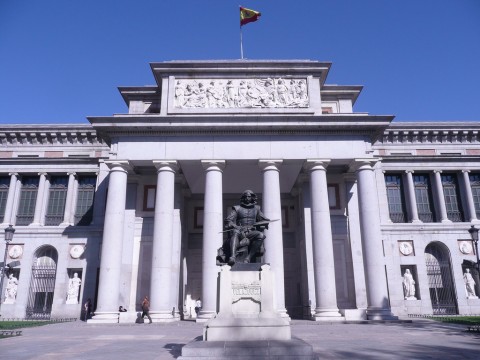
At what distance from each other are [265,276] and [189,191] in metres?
23.7

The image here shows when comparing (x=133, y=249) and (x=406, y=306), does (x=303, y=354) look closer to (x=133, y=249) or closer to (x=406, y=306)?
(x=133, y=249)

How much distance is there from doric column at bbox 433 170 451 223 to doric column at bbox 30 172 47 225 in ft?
121

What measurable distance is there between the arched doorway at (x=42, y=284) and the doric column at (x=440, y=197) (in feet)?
116

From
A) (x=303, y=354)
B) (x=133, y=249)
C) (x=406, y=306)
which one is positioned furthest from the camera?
(x=406, y=306)

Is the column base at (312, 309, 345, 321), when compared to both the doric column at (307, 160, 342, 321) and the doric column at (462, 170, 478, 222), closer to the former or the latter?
the doric column at (307, 160, 342, 321)

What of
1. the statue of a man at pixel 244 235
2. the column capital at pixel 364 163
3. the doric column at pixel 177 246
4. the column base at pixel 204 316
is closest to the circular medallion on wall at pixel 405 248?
the column capital at pixel 364 163

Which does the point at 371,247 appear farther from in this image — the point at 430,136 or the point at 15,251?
the point at 15,251

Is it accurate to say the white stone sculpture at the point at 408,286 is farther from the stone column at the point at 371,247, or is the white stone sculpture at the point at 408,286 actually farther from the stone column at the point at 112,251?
the stone column at the point at 112,251

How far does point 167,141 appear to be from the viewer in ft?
91.9

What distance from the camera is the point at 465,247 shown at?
34750mm

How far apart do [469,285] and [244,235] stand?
98.1ft

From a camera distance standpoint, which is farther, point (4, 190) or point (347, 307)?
point (4, 190)

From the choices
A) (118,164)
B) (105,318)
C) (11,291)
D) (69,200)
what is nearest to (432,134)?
(118,164)

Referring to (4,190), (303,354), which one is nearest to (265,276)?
(303,354)
